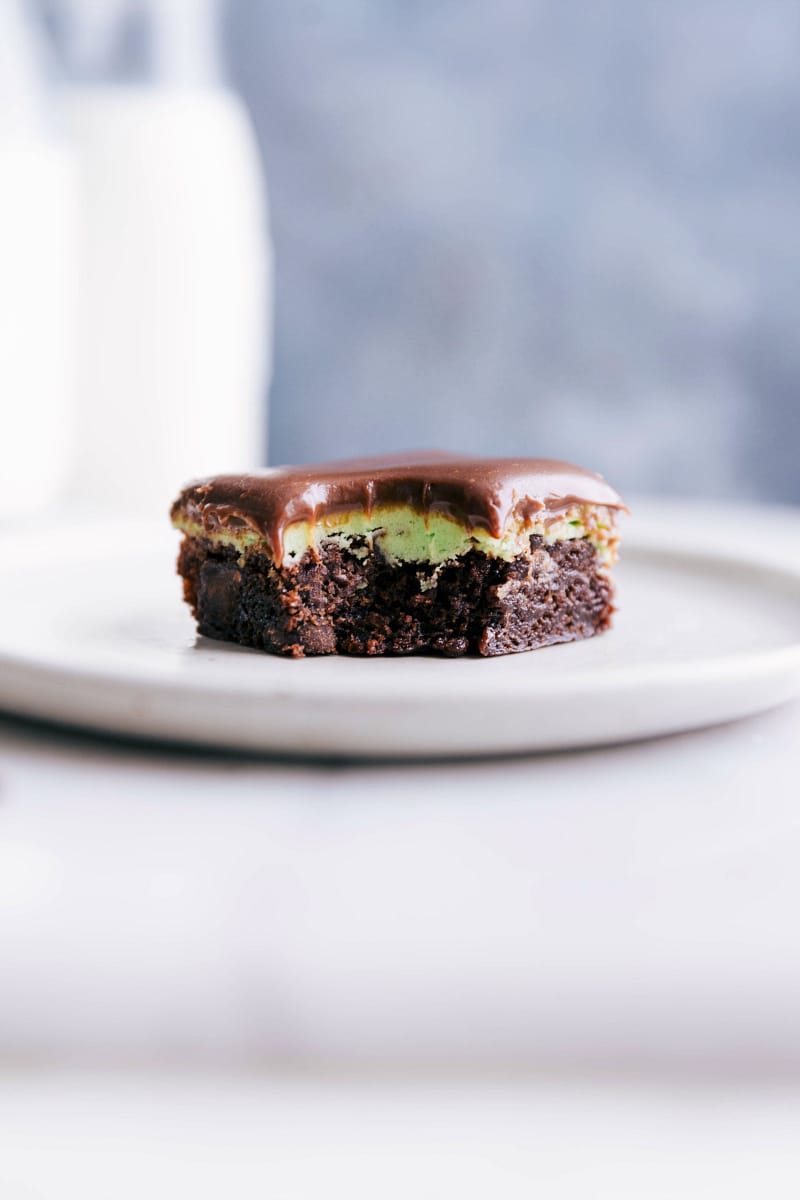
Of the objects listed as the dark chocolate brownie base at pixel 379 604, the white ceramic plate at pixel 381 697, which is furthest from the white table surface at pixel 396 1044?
the dark chocolate brownie base at pixel 379 604

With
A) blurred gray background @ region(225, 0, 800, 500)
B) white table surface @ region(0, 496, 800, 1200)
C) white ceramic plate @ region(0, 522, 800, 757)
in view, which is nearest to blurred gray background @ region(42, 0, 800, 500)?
blurred gray background @ region(225, 0, 800, 500)

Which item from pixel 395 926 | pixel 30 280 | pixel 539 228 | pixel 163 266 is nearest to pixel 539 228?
pixel 539 228

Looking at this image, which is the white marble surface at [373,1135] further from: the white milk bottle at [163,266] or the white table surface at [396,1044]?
the white milk bottle at [163,266]

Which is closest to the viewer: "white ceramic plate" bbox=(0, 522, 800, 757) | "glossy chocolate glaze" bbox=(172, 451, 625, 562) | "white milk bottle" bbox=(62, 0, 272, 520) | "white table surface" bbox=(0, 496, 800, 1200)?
"white table surface" bbox=(0, 496, 800, 1200)

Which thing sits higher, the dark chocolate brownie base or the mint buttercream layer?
the mint buttercream layer

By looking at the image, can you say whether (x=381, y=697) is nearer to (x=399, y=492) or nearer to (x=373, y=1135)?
(x=373, y=1135)

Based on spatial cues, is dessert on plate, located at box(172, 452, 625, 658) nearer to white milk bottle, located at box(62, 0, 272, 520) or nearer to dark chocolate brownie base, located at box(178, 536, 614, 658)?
dark chocolate brownie base, located at box(178, 536, 614, 658)
